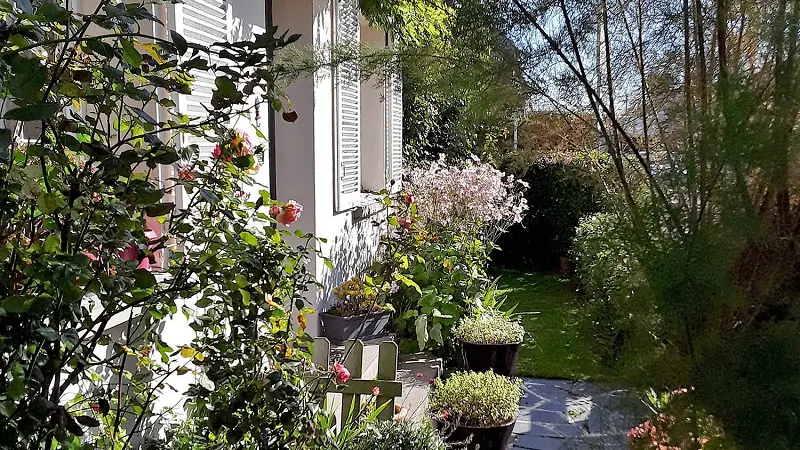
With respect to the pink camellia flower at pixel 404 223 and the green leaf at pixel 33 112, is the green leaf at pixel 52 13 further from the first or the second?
the pink camellia flower at pixel 404 223

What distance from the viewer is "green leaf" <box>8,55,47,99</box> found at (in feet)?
2.23

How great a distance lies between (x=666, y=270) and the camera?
1008mm

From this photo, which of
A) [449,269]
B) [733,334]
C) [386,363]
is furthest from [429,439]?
[449,269]

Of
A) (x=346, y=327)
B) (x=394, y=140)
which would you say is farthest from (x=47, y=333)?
(x=394, y=140)

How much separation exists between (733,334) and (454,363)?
3.98 m

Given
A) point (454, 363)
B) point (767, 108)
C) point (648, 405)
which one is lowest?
point (454, 363)

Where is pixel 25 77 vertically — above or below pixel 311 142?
below

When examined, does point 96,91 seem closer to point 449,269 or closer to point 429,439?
point 429,439

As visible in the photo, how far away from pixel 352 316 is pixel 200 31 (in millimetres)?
1957

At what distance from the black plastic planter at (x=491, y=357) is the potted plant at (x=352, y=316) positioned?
0.62 metres

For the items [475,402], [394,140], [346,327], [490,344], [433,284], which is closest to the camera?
[475,402]

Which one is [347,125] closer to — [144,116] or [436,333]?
[436,333]

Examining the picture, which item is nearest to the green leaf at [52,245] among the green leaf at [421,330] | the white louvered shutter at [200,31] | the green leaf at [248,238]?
the green leaf at [248,238]

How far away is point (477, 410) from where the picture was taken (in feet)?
11.1
